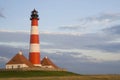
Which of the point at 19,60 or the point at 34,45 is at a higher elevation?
the point at 34,45

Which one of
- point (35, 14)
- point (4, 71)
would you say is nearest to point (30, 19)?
point (35, 14)

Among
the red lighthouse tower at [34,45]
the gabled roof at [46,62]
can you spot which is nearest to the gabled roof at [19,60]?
the red lighthouse tower at [34,45]

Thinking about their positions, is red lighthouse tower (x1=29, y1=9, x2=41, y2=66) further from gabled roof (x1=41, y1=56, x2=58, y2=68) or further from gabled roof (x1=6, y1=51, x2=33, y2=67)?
gabled roof (x1=41, y1=56, x2=58, y2=68)

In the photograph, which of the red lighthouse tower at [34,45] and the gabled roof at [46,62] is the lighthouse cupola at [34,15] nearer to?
the red lighthouse tower at [34,45]

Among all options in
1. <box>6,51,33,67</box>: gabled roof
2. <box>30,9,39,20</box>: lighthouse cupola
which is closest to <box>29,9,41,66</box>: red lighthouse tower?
<box>30,9,39,20</box>: lighthouse cupola

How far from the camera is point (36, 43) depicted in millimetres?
71250

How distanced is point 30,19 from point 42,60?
12.4 meters

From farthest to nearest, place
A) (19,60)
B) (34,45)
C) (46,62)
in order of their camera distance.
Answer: (46,62) < (19,60) < (34,45)

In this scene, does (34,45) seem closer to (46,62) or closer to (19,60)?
(19,60)

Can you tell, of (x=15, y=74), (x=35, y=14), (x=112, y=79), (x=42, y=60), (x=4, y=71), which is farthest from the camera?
(x=42, y=60)

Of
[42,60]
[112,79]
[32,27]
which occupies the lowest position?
[112,79]

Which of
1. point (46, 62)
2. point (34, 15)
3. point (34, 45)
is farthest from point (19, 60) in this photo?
point (46, 62)

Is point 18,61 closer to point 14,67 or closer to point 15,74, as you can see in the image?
point 14,67

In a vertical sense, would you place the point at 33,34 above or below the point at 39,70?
above
